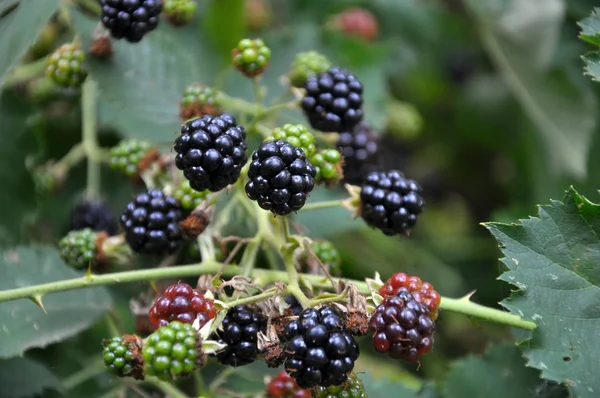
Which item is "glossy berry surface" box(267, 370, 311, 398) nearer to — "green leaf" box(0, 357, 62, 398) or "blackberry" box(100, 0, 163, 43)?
"green leaf" box(0, 357, 62, 398)

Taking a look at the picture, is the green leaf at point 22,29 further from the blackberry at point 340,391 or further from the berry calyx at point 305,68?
the blackberry at point 340,391

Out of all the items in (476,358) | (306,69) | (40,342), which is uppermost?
(306,69)

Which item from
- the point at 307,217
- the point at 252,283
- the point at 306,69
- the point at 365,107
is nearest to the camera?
the point at 252,283

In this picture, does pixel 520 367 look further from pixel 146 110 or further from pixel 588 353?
pixel 146 110

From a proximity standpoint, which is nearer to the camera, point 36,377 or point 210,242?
point 210,242

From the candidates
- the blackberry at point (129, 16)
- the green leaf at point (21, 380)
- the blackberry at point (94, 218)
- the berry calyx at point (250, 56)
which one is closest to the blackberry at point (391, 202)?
the berry calyx at point (250, 56)

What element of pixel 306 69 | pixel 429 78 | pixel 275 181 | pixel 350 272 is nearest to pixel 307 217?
pixel 350 272
